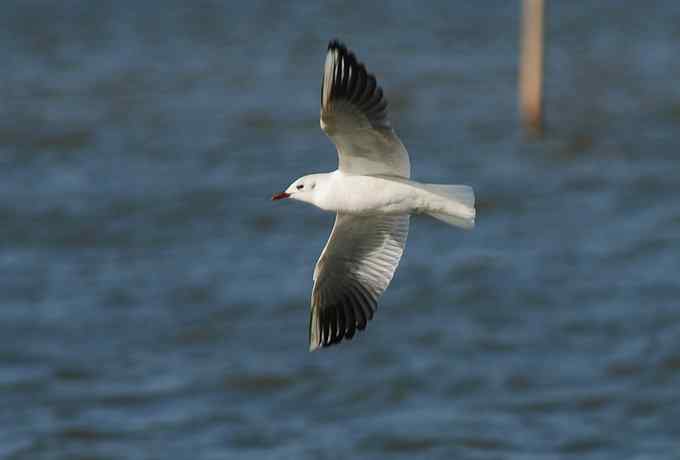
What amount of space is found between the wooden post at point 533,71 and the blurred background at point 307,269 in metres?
0.36

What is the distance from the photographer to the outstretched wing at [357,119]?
18.8 feet

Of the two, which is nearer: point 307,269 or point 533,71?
point 307,269

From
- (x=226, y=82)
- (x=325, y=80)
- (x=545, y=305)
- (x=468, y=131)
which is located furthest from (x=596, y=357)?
(x=226, y=82)

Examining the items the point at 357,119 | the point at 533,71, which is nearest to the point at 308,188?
the point at 357,119

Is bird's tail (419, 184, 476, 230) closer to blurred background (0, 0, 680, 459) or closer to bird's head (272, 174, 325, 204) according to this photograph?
bird's head (272, 174, 325, 204)

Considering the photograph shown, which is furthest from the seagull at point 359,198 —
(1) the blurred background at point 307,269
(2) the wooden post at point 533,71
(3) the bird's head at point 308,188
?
(2) the wooden post at point 533,71

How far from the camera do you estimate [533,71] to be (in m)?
19.8

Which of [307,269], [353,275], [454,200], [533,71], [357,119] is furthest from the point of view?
[533,71]

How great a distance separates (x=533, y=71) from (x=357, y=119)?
14302 mm

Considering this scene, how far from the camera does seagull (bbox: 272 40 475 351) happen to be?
19.0 ft

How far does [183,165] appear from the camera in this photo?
18938mm

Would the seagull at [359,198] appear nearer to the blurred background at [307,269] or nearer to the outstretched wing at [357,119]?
the outstretched wing at [357,119]

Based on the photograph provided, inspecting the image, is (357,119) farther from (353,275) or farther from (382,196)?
(353,275)

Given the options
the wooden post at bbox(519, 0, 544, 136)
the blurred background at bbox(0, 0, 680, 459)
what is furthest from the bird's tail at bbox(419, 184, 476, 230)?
the wooden post at bbox(519, 0, 544, 136)
